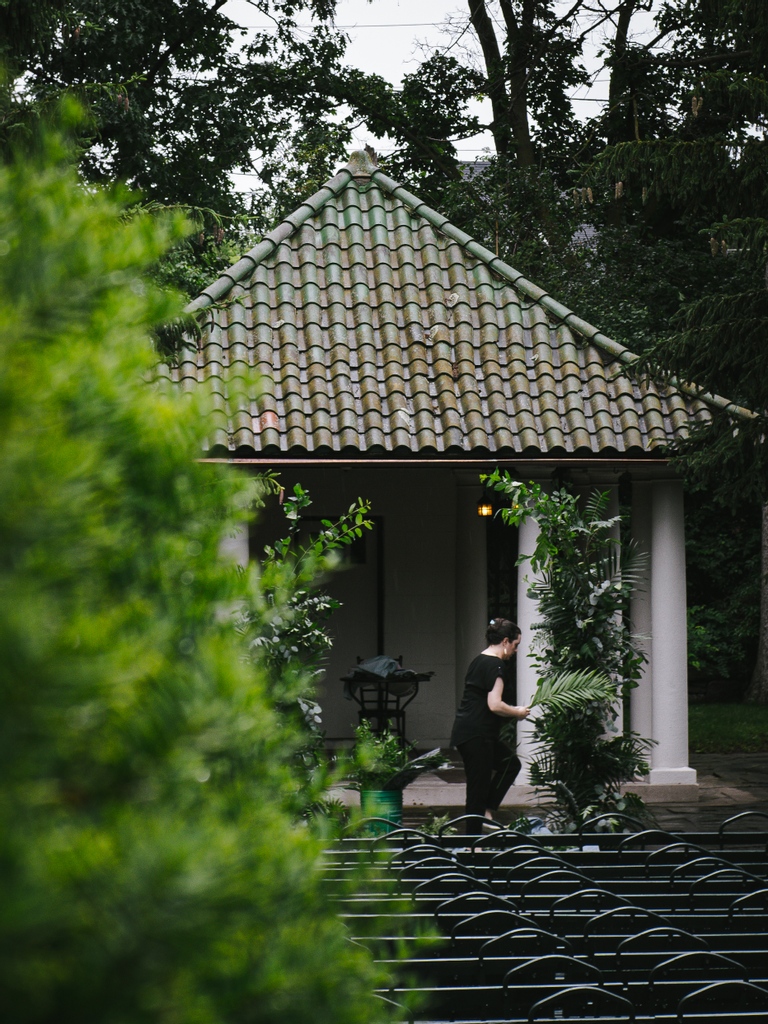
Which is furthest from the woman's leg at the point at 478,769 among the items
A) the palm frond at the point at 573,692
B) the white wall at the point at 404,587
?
the white wall at the point at 404,587

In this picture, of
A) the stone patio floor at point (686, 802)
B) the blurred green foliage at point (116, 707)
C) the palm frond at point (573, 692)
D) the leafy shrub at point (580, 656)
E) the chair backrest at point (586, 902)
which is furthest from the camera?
the stone patio floor at point (686, 802)

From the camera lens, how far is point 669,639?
1098cm

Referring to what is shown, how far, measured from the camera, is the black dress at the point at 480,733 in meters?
7.96

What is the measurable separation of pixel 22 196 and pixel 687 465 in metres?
9.01

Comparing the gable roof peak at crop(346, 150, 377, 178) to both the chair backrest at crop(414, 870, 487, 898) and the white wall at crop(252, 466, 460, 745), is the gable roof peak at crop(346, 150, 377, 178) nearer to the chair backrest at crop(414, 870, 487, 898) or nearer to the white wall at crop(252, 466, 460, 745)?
the white wall at crop(252, 466, 460, 745)

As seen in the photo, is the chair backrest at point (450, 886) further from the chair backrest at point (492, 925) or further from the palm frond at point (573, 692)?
the palm frond at point (573, 692)

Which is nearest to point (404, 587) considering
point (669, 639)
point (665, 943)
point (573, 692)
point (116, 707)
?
point (669, 639)

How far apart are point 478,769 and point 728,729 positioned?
9358mm

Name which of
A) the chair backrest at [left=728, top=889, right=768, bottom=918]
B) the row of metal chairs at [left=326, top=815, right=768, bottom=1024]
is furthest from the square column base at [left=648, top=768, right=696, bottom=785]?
the chair backrest at [left=728, top=889, right=768, bottom=918]

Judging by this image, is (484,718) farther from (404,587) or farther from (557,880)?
(404,587)

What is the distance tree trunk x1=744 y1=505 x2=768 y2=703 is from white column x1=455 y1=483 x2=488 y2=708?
7115 mm

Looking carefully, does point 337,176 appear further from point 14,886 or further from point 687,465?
point 14,886

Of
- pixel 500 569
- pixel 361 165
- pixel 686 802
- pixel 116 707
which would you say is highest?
pixel 361 165

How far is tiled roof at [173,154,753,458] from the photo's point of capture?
10.3 metres
